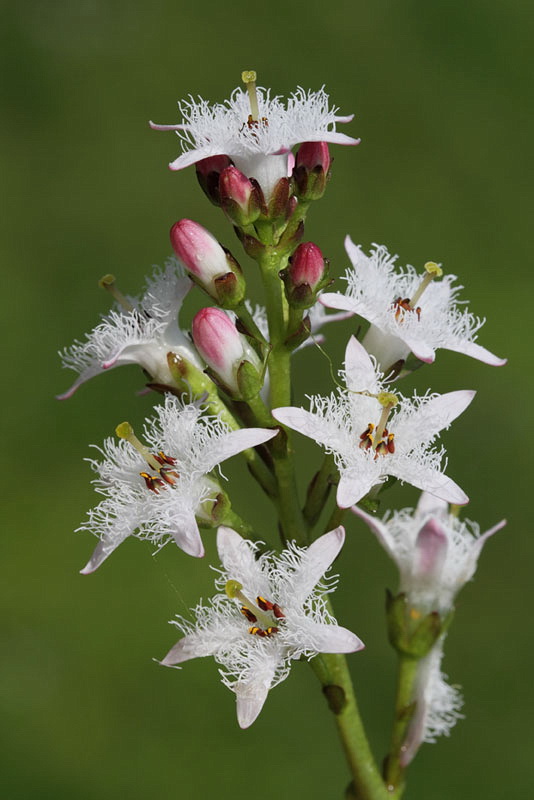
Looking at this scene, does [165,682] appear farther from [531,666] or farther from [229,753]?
[531,666]

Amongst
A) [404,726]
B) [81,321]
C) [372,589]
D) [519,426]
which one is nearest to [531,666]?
[372,589]

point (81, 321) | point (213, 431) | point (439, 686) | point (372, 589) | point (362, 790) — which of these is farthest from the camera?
point (81, 321)

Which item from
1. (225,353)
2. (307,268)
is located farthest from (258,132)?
(225,353)

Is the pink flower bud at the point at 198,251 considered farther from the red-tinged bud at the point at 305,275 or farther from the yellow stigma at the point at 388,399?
the yellow stigma at the point at 388,399

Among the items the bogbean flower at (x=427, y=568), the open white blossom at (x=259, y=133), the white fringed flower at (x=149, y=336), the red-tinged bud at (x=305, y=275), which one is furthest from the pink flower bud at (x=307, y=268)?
the bogbean flower at (x=427, y=568)

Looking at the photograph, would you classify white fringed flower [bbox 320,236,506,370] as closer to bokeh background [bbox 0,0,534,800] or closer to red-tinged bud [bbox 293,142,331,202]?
red-tinged bud [bbox 293,142,331,202]

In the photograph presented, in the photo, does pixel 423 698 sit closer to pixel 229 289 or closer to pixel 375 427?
pixel 375 427
